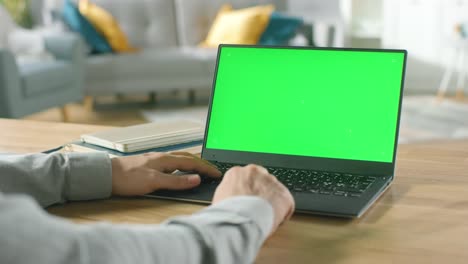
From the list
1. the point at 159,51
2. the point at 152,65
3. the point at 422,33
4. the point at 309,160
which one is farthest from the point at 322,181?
the point at 422,33

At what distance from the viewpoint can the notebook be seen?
126 cm

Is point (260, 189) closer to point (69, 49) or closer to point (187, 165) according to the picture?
point (187, 165)

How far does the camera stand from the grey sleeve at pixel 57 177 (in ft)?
3.35

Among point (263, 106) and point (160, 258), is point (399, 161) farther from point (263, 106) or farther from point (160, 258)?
point (160, 258)

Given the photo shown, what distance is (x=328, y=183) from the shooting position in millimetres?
1050

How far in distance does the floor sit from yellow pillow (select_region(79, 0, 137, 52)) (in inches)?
18.6

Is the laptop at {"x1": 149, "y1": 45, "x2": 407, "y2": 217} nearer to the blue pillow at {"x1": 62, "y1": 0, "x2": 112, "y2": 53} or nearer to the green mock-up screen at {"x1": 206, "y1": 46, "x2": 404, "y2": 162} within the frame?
the green mock-up screen at {"x1": 206, "y1": 46, "x2": 404, "y2": 162}

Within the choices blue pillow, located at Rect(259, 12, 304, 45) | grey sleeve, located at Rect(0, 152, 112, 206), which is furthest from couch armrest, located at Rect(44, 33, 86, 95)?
grey sleeve, located at Rect(0, 152, 112, 206)

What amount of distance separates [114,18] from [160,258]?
4796 mm

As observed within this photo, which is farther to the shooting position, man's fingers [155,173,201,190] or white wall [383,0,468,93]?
white wall [383,0,468,93]

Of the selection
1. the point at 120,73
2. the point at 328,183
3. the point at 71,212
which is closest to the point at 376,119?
the point at 328,183

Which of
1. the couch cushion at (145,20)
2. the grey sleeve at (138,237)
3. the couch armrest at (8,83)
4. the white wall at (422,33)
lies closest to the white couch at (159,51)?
the couch cushion at (145,20)

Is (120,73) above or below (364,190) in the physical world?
below

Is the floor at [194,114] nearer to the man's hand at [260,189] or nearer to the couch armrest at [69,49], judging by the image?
the couch armrest at [69,49]
